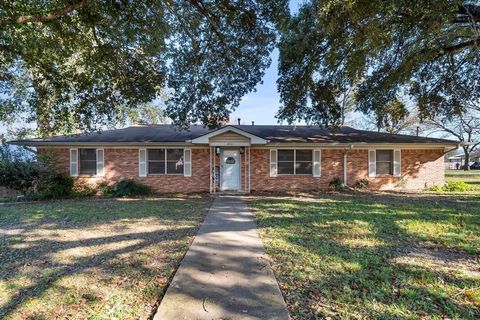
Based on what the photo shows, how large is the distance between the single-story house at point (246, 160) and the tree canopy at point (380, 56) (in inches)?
107

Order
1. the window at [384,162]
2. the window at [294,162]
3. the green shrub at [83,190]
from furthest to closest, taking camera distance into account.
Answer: the window at [384,162] < the window at [294,162] < the green shrub at [83,190]

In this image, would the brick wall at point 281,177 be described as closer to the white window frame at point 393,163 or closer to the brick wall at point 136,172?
the brick wall at point 136,172

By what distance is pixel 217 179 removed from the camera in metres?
13.5

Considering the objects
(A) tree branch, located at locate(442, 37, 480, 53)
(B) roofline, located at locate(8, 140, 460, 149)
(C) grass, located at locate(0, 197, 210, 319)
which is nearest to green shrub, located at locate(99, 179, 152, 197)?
(B) roofline, located at locate(8, 140, 460, 149)

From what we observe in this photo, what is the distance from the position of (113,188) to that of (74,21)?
7.57m

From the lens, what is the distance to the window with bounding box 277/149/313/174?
14.0 metres

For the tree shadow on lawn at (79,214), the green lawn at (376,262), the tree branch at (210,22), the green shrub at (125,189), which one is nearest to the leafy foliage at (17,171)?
the tree shadow on lawn at (79,214)

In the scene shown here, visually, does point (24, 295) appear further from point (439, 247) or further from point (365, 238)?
point (439, 247)

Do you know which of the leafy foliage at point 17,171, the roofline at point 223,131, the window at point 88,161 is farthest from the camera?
the window at point 88,161

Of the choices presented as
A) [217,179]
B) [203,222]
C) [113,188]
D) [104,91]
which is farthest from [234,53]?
[113,188]

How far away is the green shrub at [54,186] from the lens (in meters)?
11.8

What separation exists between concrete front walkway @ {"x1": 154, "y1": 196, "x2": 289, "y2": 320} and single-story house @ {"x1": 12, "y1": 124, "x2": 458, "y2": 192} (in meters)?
7.83

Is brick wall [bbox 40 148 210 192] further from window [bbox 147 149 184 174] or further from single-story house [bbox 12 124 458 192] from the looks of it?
window [bbox 147 149 184 174]

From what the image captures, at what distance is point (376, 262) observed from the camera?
4234mm
